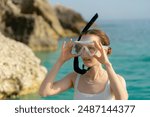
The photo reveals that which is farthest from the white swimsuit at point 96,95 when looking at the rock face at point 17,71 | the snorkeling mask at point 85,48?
the rock face at point 17,71

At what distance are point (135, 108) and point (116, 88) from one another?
425 millimetres

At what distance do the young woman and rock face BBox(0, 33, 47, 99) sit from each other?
5.59 metres

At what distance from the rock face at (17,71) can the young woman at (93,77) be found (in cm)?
559

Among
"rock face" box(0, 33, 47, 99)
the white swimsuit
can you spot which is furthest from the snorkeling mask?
"rock face" box(0, 33, 47, 99)

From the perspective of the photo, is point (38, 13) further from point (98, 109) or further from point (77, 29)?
point (98, 109)

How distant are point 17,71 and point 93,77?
613 centimetres

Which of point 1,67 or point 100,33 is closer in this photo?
point 100,33

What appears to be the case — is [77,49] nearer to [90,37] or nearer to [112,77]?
[90,37]

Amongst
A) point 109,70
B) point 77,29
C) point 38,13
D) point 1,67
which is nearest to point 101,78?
point 109,70

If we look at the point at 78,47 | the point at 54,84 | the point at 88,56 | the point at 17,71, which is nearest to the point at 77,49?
the point at 78,47

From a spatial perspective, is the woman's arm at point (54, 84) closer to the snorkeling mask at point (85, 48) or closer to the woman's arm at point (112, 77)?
the snorkeling mask at point (85, 48)

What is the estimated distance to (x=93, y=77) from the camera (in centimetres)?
327

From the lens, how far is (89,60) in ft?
10.3

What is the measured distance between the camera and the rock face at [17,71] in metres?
8.96
